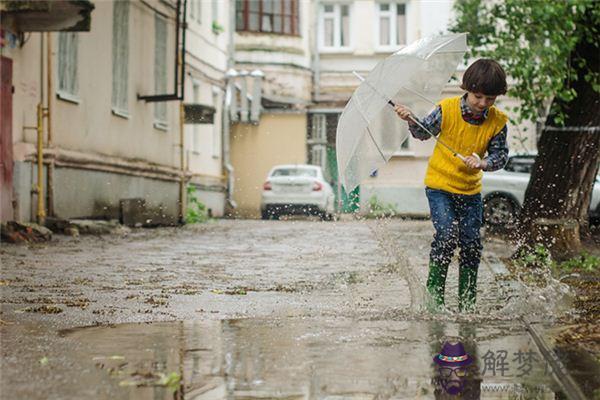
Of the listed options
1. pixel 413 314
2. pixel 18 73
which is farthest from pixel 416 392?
pixel 18 73

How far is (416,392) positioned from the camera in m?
4.27

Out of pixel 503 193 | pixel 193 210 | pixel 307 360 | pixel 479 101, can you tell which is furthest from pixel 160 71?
pixel 307 360

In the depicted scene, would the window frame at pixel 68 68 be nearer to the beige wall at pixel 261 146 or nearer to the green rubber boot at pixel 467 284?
the green rubber boot at pixel 467 284

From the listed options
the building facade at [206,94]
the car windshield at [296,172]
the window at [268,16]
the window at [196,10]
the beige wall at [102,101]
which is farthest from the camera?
the window at [268,16]

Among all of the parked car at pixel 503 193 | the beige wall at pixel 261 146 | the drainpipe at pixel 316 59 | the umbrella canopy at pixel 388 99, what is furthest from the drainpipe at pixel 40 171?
the drainpipe at pixel 316 59

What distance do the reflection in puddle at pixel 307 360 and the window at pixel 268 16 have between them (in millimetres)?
33847

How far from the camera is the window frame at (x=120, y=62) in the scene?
74.4 feet

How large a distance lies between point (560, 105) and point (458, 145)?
24.7ft

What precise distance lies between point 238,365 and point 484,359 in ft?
3.61

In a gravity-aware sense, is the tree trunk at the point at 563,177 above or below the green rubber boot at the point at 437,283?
above

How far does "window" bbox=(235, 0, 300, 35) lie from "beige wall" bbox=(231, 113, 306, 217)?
3041 millimetres

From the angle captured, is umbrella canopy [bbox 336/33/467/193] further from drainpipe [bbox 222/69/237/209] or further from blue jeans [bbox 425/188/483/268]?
drainpipe [bbox 222/69/237/209]
